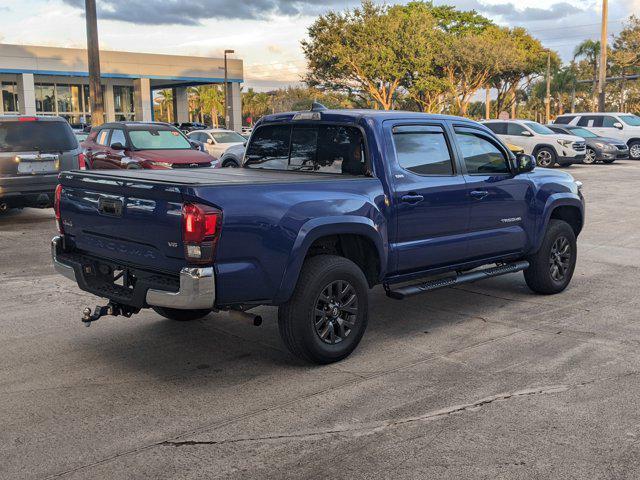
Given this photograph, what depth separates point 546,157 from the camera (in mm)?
25594

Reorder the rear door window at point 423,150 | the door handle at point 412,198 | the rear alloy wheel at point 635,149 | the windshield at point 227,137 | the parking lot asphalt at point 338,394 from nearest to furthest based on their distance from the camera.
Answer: the parking lot asphalt at point 338,394
the door handle at point 412,198
the rear door window at point 423,150
the windshield at point 227,137
the rear alloy wheel at point 635,149

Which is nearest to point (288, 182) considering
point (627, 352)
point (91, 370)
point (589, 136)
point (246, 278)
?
point (246, 278)

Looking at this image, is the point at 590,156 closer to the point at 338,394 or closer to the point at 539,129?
the point at 539,129

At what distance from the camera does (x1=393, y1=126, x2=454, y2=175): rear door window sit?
241 inches

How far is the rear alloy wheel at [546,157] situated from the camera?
83.1 feet

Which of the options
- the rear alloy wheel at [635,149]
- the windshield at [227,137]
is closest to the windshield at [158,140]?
the windshield at [227,137]

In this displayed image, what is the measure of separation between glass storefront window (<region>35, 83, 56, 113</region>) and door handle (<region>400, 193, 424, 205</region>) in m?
53.4

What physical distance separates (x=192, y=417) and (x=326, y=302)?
1.38 meters

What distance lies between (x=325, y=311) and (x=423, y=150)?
1.83 m

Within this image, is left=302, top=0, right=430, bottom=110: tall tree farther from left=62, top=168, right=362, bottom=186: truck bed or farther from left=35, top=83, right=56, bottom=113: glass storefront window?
left=62, top=168, right=362, bottom=186: truck bed

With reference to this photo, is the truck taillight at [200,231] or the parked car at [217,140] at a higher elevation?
the parked car at [217,140]

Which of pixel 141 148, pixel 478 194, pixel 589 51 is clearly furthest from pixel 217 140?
pixel 589 51

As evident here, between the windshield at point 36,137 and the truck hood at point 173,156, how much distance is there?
8.12ft

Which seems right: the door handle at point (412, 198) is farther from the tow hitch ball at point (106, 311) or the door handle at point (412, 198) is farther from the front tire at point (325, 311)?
the tow hitch ball at point (106, 311)
